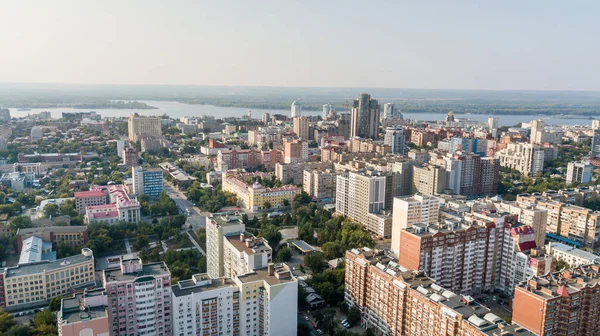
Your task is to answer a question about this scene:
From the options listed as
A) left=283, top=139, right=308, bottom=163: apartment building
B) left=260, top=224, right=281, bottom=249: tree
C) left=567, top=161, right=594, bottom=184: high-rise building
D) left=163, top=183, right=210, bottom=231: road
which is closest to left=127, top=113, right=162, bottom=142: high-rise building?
left=283, top=139, right=308, bottom=163: apartment building

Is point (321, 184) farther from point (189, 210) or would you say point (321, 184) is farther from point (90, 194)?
point (90, 194)

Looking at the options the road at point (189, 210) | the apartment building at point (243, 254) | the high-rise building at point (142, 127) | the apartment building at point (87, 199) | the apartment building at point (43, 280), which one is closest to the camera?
the apartment building at point (243, 254)

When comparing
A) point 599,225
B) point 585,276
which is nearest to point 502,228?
point 585,276

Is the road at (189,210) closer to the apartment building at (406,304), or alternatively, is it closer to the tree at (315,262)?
the tree at (315,262)

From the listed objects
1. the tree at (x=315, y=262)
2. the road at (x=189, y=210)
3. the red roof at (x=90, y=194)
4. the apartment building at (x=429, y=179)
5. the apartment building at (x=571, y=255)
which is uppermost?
the apartment building at (x=429, y=179)

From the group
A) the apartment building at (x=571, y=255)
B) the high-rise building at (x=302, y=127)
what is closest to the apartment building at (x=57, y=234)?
the apartment building at (x=571, y=255)

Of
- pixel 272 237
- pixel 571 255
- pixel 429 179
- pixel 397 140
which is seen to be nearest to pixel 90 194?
pixel 272 237
